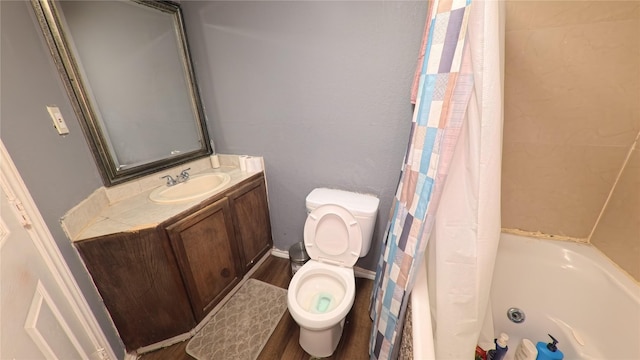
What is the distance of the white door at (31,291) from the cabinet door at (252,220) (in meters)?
0.80

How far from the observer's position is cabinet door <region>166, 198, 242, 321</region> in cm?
120

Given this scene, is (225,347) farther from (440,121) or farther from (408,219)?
(440,121)

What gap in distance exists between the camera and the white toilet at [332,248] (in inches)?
52.3

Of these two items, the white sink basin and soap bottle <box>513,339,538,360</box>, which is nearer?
soap bottle <box>513,339,538,360</box>

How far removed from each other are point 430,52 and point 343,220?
0.97 metres

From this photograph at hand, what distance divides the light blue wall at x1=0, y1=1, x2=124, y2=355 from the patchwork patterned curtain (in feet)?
4.70

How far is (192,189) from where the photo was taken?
1659 mm

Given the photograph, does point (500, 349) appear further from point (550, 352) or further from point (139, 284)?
point (139, 284)

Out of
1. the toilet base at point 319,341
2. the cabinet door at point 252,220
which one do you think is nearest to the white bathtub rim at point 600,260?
the toilet base at point 319,341

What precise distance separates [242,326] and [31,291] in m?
1.02

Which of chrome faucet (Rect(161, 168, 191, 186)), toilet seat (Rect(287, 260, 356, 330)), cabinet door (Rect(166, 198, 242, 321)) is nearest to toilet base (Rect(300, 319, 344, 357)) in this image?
toilet seat (Rect(287, 260, 356, 330))

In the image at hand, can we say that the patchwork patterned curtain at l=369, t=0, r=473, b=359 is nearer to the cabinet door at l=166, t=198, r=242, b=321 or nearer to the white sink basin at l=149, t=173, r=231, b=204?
the cabinet door at l=166, t=198, r=242, b=321

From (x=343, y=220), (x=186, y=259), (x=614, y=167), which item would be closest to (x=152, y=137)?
(x=186, y=259)

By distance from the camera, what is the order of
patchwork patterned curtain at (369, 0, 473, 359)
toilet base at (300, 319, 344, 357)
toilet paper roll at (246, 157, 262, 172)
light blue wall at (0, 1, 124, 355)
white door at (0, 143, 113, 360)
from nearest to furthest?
white door at (0, 143, 113, 360)
patchwork patterned curtain at (369, 0, 473, 359)
light blue wall at (0, 1, 124, 355)
toilet base at (300, 319, 344, 357)
toilet paper roll at (246, 157, 262, 172)
